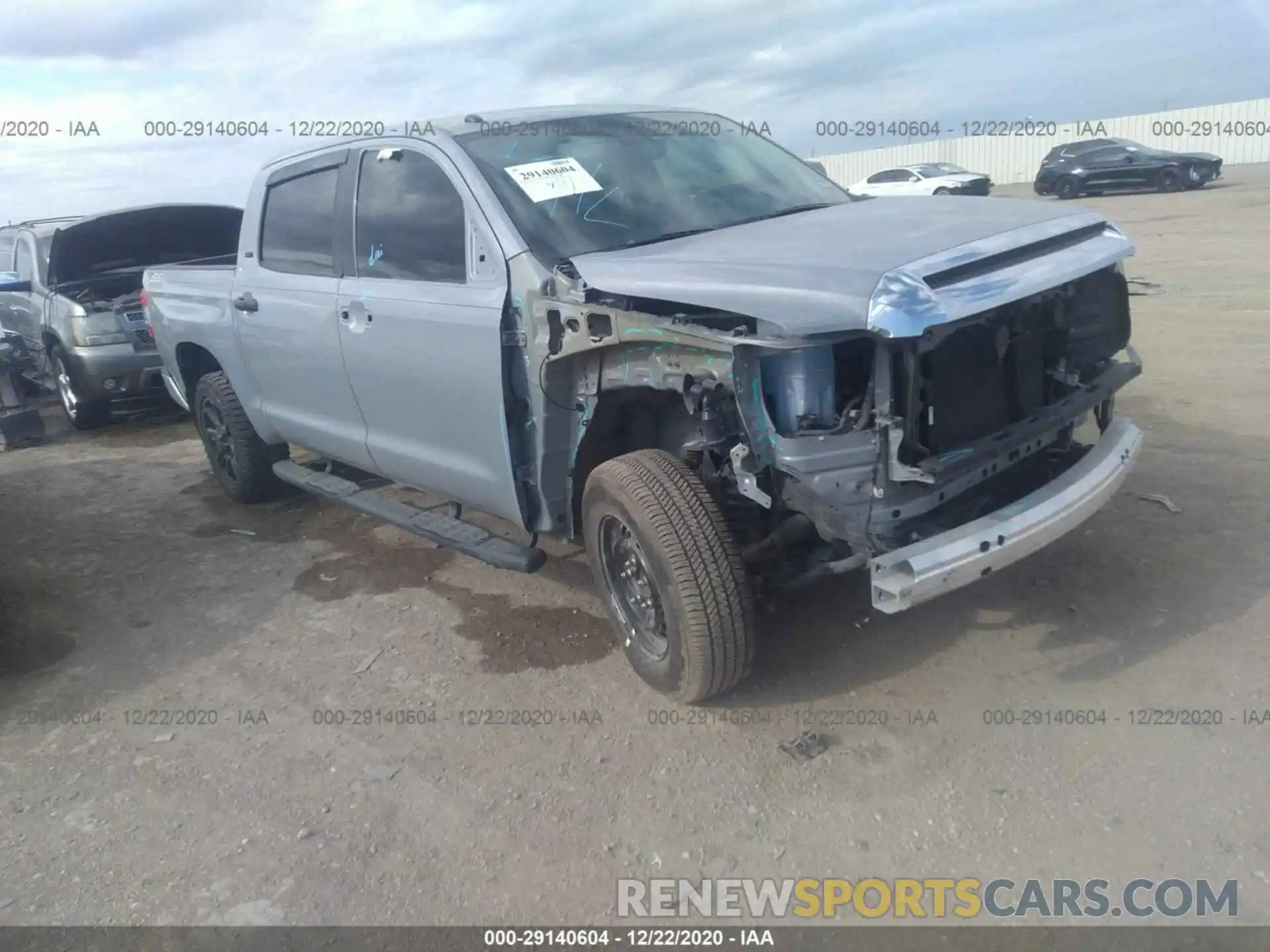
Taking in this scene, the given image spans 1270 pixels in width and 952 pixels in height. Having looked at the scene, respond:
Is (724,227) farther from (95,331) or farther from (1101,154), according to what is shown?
(1101,154)

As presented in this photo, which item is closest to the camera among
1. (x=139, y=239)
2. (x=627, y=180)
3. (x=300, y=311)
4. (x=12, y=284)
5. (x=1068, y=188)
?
(x=627, y=180)

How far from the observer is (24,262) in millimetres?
9883

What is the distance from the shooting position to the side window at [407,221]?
3900 mm

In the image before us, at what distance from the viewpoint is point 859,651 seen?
149 inches

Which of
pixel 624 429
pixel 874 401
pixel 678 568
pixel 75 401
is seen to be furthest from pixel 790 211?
pixel 75 401

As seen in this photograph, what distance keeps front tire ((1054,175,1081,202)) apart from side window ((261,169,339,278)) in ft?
73.4

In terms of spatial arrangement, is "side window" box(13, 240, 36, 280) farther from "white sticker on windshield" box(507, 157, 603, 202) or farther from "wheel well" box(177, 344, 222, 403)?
"white sticker on windshield" box(507, 157, 603, 202)

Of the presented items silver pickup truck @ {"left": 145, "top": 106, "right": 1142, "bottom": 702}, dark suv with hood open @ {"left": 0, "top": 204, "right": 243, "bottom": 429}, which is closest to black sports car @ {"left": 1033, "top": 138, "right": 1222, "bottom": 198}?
dark suv with hood open @ {"left": 0, "top": 204, "right": 243, "bottom": 429}

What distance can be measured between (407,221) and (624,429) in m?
1.32

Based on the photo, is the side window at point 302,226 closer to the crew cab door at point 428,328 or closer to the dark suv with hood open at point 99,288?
the crew cab door at point 428,328

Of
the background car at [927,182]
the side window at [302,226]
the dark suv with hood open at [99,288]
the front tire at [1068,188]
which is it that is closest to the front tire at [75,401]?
the dark suv with hood open at [99,288]

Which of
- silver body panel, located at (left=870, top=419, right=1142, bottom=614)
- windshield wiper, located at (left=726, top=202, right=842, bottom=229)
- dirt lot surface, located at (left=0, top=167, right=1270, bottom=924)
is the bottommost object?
dirt lot surface, located at (left=0, top=167, right=1270, bottom=924)

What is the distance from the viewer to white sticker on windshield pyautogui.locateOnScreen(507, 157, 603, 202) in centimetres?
378

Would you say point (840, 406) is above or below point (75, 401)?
above
